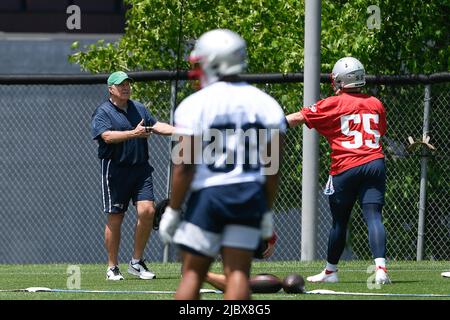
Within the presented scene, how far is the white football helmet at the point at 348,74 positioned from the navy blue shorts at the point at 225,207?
189 inches

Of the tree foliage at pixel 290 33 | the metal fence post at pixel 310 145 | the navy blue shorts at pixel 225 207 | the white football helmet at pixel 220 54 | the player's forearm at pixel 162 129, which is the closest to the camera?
the navy blue shorts at pixel 225 207

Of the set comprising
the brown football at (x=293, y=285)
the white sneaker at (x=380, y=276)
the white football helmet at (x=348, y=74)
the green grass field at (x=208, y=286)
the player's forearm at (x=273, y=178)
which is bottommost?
the green grass field at (x=208, y=286)

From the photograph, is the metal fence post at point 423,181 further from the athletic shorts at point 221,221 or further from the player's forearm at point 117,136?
the athletic shorts at point 221,221

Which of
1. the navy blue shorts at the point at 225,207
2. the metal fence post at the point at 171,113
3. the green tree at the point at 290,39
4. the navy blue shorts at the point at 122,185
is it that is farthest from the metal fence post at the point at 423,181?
the navy blue shorts at the point at 225,207

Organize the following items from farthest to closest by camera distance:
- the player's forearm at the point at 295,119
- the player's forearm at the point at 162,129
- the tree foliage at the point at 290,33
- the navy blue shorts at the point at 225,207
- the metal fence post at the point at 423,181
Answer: the tree foliage at the point at 290,33 < the metal fence post at the point at 423,181 < the player's forearm at the point at 162,129 < the player's forearm at the point at 295,119 < the navy blue shorts at the point at 225,207

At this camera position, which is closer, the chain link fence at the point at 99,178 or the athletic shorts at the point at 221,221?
the athletic shorts at the point at 221,221

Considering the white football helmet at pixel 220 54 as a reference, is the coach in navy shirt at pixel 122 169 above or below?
below

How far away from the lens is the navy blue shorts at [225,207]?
21.6 ft

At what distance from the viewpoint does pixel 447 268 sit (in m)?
13.5

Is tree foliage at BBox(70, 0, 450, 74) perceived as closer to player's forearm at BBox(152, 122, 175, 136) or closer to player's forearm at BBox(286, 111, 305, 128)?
player's forearm at BBox(152, 122, 175, 136)

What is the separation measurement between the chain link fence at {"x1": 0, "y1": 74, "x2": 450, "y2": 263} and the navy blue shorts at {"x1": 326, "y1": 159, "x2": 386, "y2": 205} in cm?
400

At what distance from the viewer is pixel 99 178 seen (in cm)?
1709
